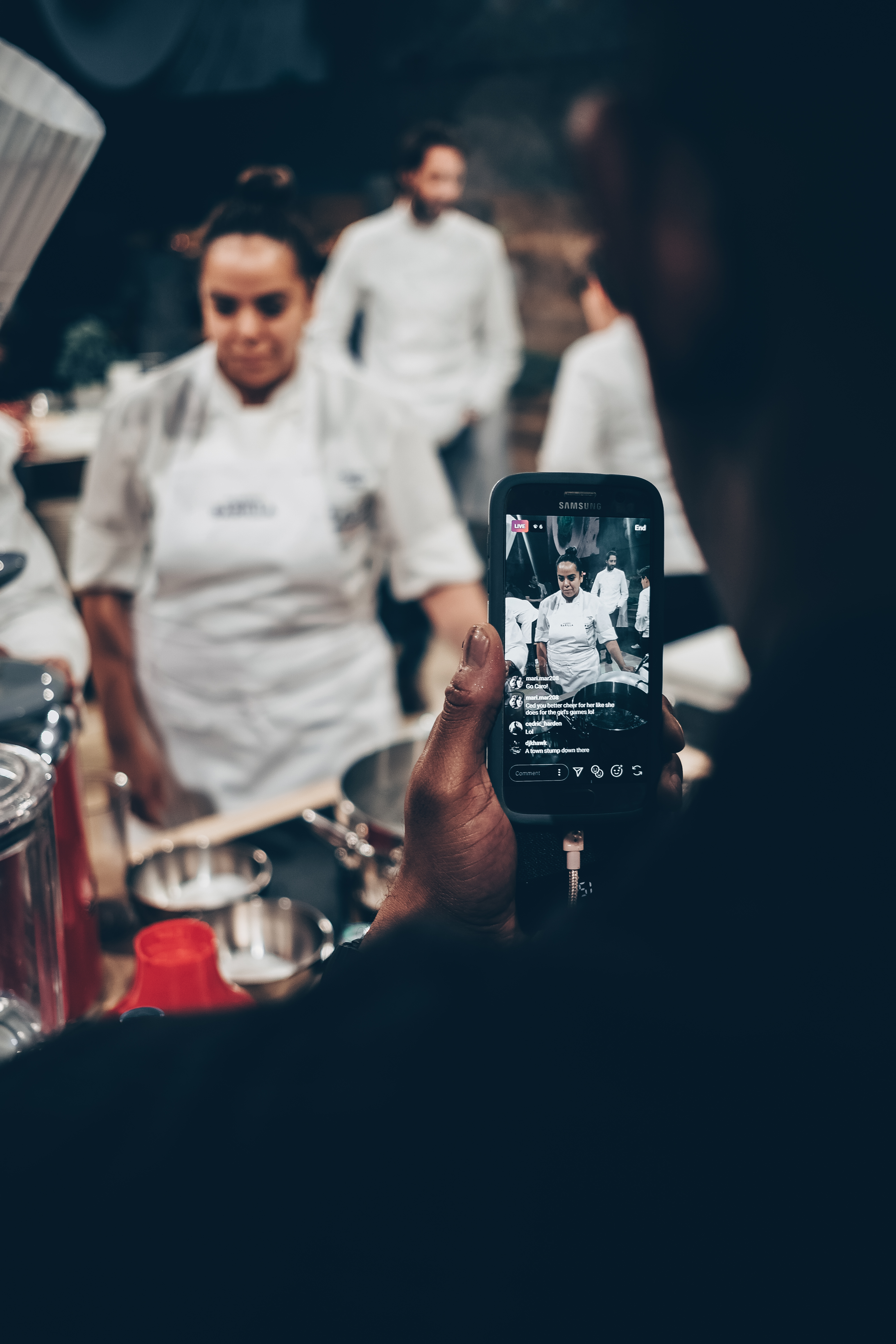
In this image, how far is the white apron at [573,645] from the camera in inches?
21.7

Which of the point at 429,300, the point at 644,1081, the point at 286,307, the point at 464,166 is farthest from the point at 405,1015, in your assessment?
the point at 464,166

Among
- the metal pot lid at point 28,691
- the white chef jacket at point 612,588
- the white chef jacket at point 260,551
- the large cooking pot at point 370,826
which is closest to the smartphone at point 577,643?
the white chef jacket at point 612,588

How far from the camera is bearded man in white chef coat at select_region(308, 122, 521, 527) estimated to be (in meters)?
3.64

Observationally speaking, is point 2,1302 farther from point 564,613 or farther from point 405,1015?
point 564,613

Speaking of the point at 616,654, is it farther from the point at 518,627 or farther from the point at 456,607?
the point at 456,607

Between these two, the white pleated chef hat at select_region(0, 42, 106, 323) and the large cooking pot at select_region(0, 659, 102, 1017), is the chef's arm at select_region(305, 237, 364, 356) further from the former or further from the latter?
the large cooking pot at select_region(0, 659, 102, 1017)

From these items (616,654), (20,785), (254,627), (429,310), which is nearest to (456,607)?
(254,627)

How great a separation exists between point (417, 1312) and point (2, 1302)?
0.33 feet

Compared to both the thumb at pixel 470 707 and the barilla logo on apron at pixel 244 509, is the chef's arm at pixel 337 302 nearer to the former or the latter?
the barilla logo on apron at pixel 244 509

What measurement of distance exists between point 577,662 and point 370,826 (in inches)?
15.1

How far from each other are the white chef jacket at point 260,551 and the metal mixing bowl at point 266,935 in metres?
0.86

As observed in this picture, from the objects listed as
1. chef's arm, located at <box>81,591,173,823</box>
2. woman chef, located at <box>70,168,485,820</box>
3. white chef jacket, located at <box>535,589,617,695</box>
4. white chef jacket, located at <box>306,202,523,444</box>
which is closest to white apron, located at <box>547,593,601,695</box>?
white chef jacket, located at <box>535,589,617,695</box>

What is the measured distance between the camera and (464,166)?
3.76 m

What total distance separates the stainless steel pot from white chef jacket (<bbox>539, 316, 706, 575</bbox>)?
1.93 m
